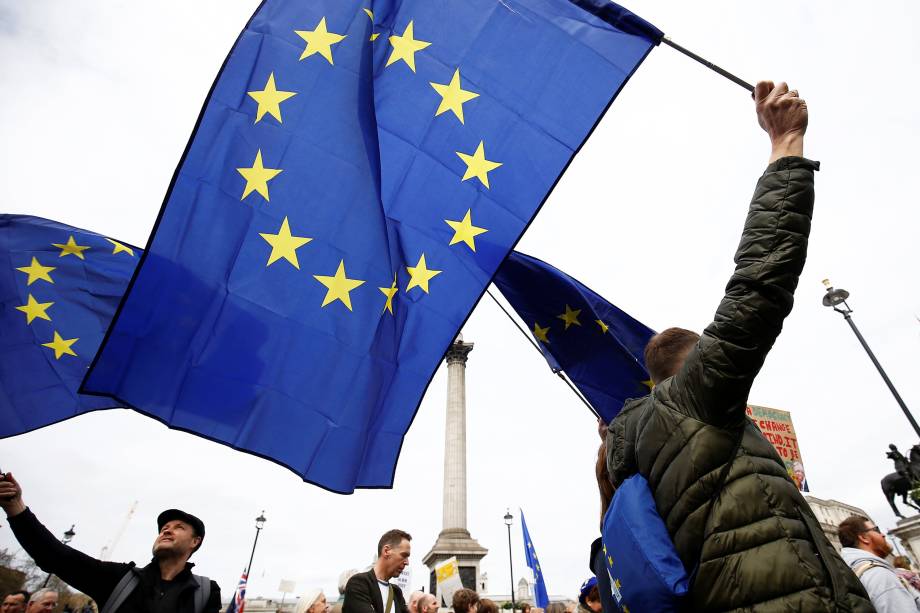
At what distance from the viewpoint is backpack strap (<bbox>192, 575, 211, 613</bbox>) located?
3.41m

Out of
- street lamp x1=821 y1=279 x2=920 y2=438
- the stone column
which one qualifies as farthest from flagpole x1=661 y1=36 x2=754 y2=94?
the stone column

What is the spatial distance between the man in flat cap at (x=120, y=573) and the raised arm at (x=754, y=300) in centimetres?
324

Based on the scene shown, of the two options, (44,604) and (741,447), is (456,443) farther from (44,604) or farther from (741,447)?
(741,447)

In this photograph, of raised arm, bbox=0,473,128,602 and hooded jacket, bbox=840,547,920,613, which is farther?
hooded jacket, bbox=840,547,920,613

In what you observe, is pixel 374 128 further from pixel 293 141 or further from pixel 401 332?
pixel 401 332

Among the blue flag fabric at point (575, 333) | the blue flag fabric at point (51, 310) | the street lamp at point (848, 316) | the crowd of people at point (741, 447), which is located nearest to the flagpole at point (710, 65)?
the crowd of people at point (741, 447)

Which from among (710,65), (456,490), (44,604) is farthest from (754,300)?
(456,490)

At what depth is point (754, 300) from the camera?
5.80 ft

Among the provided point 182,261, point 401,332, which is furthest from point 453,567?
point 182,261

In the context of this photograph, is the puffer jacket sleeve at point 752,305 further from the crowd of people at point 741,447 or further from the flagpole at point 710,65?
the flagpole at point 710,65

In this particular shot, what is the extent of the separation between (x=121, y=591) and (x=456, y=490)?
28.3 meters

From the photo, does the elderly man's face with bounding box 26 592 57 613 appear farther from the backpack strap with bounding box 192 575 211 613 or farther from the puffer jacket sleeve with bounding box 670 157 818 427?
the puffer jacket sleeve with bounding box 670 157 818 427

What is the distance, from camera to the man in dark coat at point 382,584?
4.22 meters

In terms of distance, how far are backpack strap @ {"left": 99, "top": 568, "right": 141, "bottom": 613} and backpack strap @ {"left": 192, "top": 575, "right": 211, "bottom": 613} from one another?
1.19 ft
